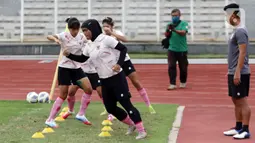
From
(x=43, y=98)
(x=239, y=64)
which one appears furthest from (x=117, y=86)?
(x=43, y=98)

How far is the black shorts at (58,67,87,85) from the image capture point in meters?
10.6

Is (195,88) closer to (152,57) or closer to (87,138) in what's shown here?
(87,138)

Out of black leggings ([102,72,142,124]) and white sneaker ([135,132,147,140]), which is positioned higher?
black leggings ([102,72,142,124])

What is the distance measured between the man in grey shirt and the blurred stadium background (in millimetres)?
21465

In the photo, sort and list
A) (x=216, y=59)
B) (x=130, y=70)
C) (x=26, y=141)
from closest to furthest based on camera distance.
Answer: (x=26, y=141)
(x=130, y=70)
(x=216, y=59)

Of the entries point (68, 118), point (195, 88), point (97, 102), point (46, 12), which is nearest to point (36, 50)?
point (46, 12)

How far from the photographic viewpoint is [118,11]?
107 ft

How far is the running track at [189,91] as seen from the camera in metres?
10.4

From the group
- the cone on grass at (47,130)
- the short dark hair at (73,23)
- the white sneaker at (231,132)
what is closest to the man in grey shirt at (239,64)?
the white sneaker at (231,132)

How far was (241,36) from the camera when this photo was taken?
9188 mm

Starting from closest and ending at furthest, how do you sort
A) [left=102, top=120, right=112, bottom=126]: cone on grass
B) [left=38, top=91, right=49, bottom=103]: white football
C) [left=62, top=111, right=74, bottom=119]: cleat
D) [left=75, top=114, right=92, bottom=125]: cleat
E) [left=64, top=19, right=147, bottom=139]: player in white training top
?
[left=64, top=19, right=147, bottom=139]: player in white training top
[left=102, top=120, right=112, bottom=126]: cone on grass
[left=75, top=114, right=92, bottom=125]: cleat
[left=62, top=111, right=74, bottom=119]: cleat
[left=38, top=91, right=49, bottom=103]: white football

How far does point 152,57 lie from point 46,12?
8.66 meters

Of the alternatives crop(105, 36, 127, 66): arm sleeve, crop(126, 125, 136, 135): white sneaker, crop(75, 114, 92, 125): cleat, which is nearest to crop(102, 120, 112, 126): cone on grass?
crop(75, 114, 92, 125): cleat

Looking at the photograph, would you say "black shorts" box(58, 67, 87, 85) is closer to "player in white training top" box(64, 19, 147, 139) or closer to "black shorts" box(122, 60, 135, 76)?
"black shorts" box(122, 60, 135, 76)
